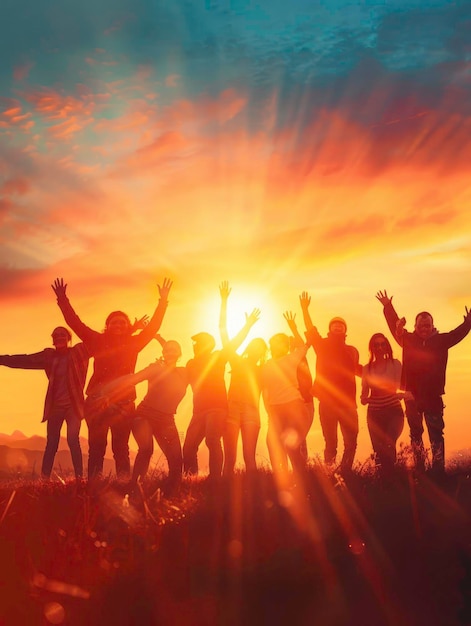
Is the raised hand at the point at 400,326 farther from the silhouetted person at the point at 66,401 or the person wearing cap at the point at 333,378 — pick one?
the silhouetted person at the point at 66,401

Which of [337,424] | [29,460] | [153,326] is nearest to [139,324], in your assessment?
[153,326]

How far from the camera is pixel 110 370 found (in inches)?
435

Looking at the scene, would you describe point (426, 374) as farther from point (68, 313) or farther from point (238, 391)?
point (68, 313)

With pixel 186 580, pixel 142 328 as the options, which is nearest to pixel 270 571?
pixel 186 580

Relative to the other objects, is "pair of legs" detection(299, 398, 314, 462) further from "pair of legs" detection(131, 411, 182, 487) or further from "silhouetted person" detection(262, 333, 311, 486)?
"pair of legs" detection(131, 411, 182, 487)

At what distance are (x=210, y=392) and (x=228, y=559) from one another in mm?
3374

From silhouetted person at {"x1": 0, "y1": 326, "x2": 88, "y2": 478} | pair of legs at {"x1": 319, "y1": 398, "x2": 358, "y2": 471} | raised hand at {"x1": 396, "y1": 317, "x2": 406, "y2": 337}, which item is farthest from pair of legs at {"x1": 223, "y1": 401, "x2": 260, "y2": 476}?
raised hand at {"x1": 396, "y1": 317, "x2": 406, "y2": 337}

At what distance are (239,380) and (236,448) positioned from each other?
1.00 m

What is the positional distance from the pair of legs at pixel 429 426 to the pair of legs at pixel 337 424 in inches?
36.8

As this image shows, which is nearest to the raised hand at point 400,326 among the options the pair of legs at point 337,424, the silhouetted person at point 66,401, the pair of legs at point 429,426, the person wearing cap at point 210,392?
the pair of legs at point 429,426

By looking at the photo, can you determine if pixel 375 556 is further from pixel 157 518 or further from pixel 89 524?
pixel 89 524

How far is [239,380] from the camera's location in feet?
37.4

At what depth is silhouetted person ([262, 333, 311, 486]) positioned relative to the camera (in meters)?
11.3

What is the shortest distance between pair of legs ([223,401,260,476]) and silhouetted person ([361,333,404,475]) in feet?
6.56
